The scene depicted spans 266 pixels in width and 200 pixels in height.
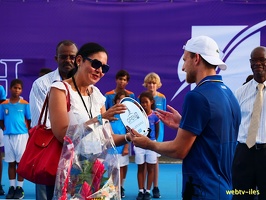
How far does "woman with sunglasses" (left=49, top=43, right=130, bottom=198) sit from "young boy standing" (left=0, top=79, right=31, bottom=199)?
5.43 m

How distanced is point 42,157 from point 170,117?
101 centimetres

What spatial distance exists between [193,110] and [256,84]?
→ 3.05 metres

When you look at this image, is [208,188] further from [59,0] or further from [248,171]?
[59,0]

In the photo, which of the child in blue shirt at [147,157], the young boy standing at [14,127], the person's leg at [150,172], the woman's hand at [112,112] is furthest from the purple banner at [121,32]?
the woman's hand at [112,112]

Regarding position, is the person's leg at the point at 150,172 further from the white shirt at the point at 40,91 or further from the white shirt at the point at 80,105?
the white shirt at the point at 80,105

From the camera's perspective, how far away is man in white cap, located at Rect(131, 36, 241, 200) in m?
3.76

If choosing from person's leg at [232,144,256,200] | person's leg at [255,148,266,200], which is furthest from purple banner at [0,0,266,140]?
person's leg at [255,148,266,200]

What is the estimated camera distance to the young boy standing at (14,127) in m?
9.73

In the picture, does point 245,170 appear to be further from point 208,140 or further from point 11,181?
point 11,181

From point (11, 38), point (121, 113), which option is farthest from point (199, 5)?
point (121, 113)

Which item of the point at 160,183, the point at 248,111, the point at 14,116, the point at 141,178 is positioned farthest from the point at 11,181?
the point at 248,111

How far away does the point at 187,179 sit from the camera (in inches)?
151

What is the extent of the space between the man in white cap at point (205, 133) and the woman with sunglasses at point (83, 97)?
0.53 metres

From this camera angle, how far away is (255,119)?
6.51 metres
